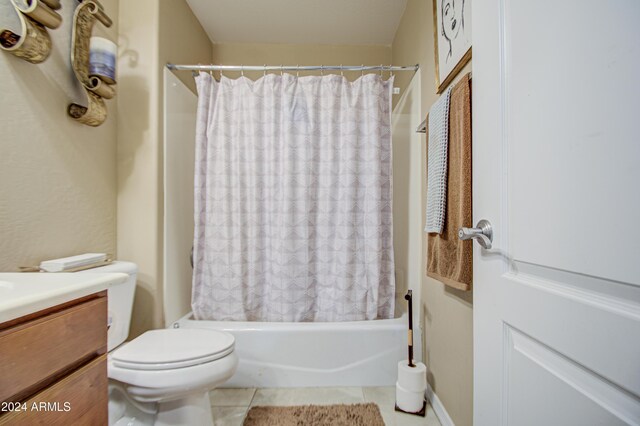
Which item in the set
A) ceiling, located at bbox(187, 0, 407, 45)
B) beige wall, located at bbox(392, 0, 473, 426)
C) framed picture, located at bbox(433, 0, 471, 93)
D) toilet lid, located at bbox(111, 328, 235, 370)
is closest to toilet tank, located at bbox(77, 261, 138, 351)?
toilet lid, located at bbox(111, 328, 235, 370)

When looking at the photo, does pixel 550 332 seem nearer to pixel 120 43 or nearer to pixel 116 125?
pixel 116 125

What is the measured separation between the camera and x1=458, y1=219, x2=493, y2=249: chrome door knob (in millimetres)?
707

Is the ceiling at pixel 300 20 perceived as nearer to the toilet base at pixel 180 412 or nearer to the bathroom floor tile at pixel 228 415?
the toilet base at pixel 180 412

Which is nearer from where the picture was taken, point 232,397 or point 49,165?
point 49,165

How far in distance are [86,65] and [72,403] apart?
1.47m

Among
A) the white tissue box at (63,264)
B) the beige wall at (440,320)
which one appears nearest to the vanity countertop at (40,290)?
the white tissue box at (63,264)

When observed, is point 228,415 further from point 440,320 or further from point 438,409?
point 440,320

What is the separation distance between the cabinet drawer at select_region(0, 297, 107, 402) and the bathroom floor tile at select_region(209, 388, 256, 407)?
3.59ft

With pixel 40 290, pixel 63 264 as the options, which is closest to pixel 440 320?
pixel 40 290

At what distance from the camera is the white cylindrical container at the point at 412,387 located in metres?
1.36

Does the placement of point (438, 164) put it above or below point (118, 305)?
above

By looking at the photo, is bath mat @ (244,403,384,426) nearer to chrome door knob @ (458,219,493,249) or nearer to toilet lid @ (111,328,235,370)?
toilet lid @ (111,328,235,370)

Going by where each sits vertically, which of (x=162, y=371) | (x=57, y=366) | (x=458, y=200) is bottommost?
(x=162, y=371)

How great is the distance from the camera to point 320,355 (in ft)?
5.27
